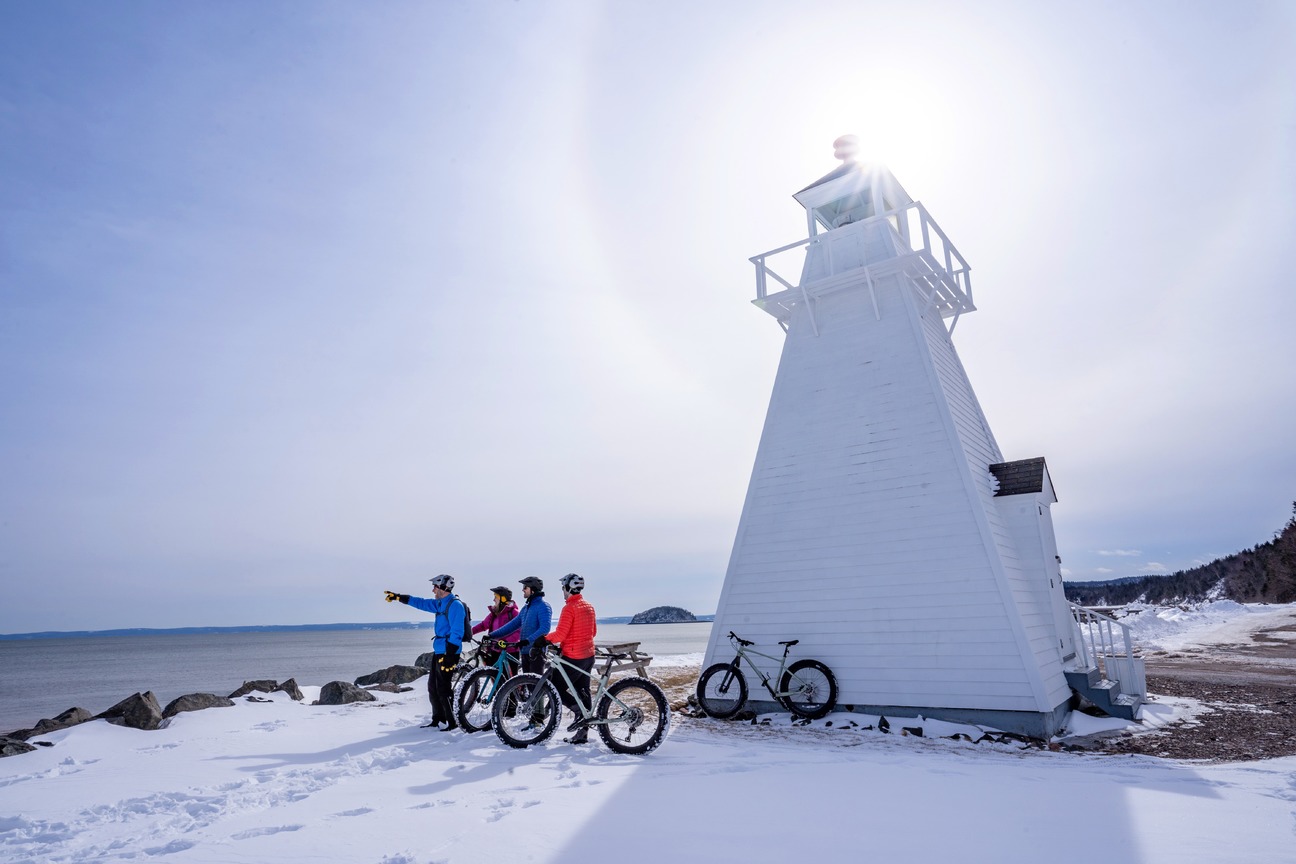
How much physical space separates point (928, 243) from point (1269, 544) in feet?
284

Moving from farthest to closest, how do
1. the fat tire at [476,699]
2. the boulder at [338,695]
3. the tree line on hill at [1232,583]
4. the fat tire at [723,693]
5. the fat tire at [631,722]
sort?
the tree line on hill at [1232,583], the boulder at [338,695], the fat tire at [723,693], the fat tire at [476,699], the fat tire at [631,722]

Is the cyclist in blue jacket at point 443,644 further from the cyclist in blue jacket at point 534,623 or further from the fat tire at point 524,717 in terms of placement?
the fat tire at point 524,717

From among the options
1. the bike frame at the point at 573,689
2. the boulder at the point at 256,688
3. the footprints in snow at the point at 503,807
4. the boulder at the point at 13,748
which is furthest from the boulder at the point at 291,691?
the footprints in snow at the point at 503,807

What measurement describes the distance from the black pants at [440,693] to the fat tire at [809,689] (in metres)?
5.28

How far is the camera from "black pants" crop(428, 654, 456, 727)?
9422 mm

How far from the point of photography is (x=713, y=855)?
171 inches

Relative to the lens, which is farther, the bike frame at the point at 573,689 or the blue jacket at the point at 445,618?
the blue jacket at the point at 445,618

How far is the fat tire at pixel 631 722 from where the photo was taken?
759cm

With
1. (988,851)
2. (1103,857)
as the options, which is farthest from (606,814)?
(1103,857)

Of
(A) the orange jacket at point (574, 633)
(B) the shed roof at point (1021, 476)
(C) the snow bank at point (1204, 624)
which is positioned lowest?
(C) the snow bank at point (1204, 624)

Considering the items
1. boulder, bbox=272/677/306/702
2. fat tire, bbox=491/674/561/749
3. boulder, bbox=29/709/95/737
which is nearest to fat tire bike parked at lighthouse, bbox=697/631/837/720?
fat tire, bbox=491/674/561/749

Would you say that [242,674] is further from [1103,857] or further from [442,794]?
[1103,857]

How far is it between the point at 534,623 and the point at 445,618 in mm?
1552

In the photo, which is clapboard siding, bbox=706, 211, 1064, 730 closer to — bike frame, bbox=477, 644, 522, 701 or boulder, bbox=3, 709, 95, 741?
bike frame, bbox=477, 644, 522, 701
